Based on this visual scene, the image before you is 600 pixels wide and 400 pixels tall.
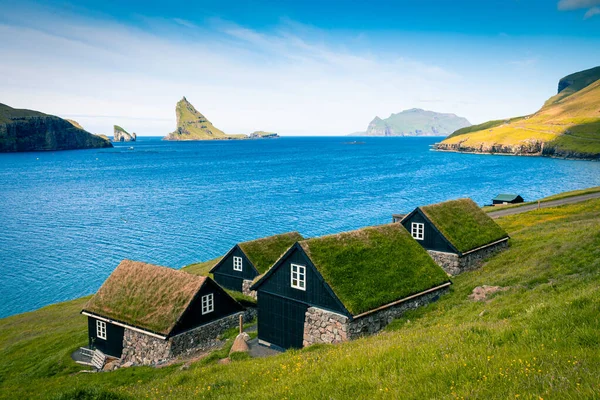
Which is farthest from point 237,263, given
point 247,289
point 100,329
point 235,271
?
point 100,329

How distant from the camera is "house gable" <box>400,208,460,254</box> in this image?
37250 millimetres

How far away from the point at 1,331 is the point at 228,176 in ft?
406

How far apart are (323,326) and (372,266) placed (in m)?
5.62

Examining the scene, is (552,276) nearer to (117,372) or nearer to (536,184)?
(117,372)

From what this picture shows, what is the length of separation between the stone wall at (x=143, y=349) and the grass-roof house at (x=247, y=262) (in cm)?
1172

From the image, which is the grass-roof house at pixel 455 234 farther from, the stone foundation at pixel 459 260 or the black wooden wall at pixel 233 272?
the black wooden wall at pixel 233 272

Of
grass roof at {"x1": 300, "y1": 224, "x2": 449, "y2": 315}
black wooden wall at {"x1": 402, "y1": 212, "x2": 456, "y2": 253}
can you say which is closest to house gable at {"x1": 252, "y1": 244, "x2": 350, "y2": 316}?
grass roof at {"x1": 300, "y1": 224, "x2": 449, "y2": 315}

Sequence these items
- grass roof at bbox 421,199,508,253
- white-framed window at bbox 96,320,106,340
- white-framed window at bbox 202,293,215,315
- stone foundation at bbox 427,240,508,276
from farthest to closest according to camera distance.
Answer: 1. grass roof at bbox 421,199,508,253
2. stone foundation at bbox 427,240,508,276
3. white-framed window at bbox 96,320,106,340
4. white-framed window at bbox 202,293,215,315

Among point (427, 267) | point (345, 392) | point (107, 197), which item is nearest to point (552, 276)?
point (427, 267)

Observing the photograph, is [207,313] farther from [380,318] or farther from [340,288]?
[380,318]

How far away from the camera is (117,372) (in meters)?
25.7

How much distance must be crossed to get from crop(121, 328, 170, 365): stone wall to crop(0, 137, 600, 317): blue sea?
25.3 m

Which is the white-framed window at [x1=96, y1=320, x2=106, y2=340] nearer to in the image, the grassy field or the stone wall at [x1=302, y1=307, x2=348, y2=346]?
the grassy field

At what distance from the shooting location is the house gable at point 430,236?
37250 millimetres
